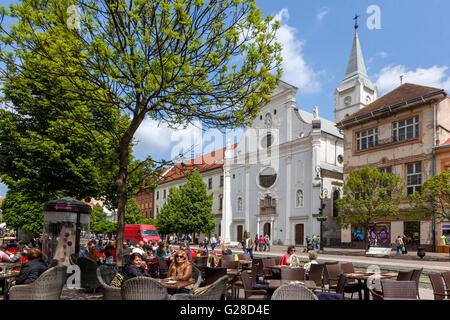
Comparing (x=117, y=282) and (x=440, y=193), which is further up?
(x=440, y=193)

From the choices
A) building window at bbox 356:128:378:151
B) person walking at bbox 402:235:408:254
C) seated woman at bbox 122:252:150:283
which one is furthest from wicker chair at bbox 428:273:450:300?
building window at bbox 356:128:378:151

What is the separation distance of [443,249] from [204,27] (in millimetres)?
27075

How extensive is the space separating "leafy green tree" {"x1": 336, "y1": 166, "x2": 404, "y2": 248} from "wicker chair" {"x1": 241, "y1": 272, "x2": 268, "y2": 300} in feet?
73.6

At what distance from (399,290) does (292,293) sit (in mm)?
2589

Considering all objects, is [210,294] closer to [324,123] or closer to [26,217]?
[26,217]

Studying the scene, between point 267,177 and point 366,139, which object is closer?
point 366,139

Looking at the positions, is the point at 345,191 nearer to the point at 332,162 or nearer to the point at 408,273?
the point at 332,162

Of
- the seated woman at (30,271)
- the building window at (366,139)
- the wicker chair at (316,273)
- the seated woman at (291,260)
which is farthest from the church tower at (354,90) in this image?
the seated woman at (30,271)

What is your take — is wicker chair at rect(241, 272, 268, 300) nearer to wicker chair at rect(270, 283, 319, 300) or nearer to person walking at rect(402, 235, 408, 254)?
wicker chair at rect(270, 283, 319, 300)

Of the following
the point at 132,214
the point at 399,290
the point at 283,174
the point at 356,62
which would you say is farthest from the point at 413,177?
the point at 132,214

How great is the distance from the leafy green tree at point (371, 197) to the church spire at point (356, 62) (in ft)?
113

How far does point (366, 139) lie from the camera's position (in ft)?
116

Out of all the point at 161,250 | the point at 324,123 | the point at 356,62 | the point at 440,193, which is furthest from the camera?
the point at 356,62

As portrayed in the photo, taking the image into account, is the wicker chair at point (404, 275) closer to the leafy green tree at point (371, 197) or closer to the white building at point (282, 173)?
the leafy green tree at point (371, 197)
